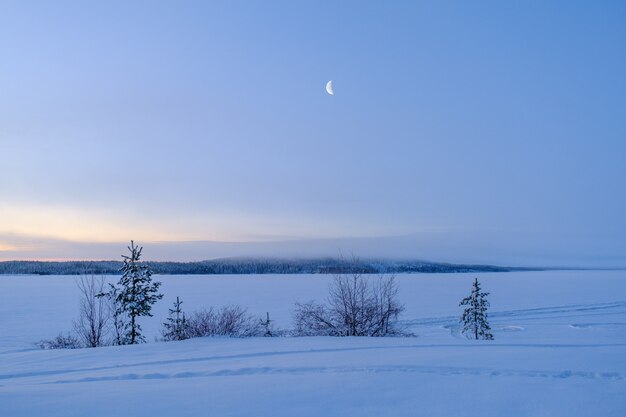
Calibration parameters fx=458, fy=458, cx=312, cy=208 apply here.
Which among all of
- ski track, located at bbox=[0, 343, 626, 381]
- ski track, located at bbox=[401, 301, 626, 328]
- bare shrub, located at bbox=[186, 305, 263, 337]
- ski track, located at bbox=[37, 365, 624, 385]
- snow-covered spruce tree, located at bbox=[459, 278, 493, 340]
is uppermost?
ski track, located at bbox=[37, 365, 624, 385]

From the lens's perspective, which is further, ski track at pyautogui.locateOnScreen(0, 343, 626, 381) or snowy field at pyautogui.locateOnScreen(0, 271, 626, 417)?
ski track at pyautogui.locateOnScreen(0, 343, 626, 381)

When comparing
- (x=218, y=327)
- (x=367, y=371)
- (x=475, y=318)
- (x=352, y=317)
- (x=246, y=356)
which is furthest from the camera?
(x=475, y=318)

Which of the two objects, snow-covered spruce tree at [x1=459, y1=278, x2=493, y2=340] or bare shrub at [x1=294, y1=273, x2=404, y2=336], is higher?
bare shrub at [x1=294, y1=273, x2=404, y2=336]

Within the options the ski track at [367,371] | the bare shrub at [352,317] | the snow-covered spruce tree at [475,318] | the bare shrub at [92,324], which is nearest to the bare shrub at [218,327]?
the bare shrub at [352,317]

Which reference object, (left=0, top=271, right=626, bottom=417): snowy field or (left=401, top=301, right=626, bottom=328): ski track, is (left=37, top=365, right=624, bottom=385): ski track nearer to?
(left=0, top=271, right=626, bottom=417): snowy field

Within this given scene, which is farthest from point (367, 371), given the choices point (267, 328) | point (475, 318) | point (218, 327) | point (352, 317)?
point (475, 318)

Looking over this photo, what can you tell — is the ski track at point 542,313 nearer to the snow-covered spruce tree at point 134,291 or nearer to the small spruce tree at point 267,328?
the small spruce tree at point 267,328

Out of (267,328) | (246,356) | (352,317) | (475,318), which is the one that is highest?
(246,356)

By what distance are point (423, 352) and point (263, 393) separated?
14.1 feet

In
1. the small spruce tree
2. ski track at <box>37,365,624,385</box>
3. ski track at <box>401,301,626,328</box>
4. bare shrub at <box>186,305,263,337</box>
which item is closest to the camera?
ski track at <box>37,365,624,385</box>

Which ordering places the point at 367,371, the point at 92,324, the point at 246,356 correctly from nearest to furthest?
the point at 367,371 → the point at 246,356 → the point at 92,324

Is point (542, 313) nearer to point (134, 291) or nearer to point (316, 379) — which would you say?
point (134, 291)

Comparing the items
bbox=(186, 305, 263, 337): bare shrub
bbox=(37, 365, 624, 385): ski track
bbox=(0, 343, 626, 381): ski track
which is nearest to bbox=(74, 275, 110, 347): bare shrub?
bbox=(186, 305, 263, 337): bare shrub

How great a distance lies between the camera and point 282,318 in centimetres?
3584
